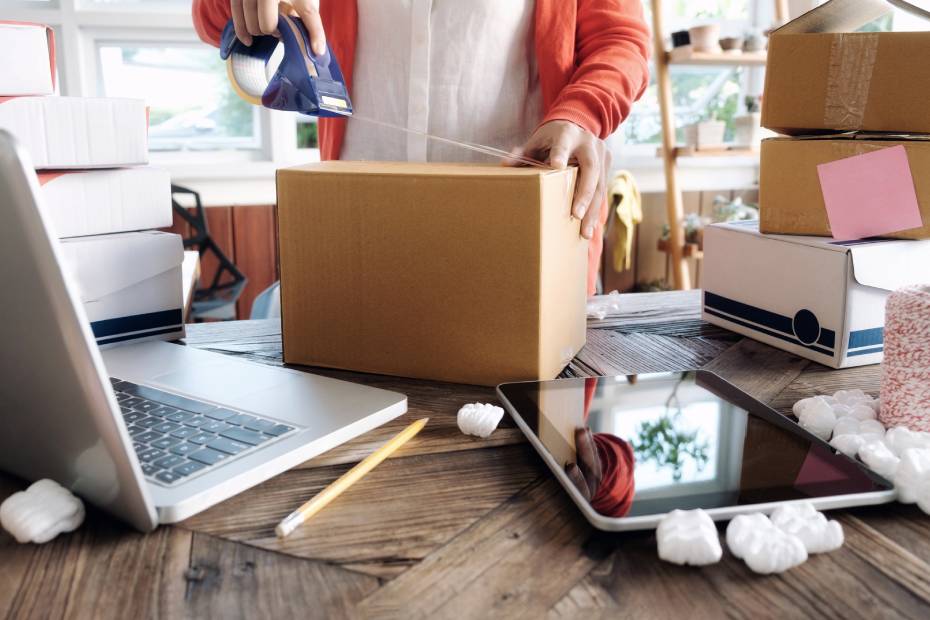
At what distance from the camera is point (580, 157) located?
90 cm

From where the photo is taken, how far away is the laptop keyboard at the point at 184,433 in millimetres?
521

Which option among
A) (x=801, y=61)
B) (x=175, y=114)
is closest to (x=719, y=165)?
(x=175, y=114)

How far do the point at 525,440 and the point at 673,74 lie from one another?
3.00m

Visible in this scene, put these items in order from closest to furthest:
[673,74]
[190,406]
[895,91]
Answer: [190,406], [895,91], [673,74]

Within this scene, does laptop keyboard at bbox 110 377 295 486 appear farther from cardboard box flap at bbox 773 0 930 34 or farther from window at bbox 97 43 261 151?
window at bbox 97 43 261 151

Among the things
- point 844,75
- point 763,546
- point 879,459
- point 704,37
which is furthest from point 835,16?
point 704,37

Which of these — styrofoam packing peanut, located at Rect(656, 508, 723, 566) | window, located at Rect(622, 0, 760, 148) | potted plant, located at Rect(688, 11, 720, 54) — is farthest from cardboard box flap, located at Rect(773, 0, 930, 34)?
window, located at Rect(622, 0, 760, 148)

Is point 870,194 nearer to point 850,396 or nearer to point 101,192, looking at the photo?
point 850,396

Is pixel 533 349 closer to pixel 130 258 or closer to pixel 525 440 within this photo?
pixel 525 440

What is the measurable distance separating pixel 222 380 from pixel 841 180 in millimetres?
717

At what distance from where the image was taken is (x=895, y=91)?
2.86 ft

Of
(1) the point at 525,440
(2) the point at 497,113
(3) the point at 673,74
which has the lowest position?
(1) the point at 525,440

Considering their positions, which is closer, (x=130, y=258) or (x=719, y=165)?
(x=130, y=258)

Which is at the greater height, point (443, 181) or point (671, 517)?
point (443, 181)
